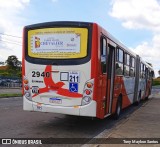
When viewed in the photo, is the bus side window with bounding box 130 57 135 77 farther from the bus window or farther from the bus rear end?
the bus rear end

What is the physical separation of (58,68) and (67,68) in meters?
0.31

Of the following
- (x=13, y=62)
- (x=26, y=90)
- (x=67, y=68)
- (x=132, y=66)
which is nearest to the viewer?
(x=67, y=68)

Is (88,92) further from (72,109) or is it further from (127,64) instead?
(127,64)

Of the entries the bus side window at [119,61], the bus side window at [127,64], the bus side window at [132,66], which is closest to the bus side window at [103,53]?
the bus side window at [119,61]

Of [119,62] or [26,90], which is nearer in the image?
[26,90]

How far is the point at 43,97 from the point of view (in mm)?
10289

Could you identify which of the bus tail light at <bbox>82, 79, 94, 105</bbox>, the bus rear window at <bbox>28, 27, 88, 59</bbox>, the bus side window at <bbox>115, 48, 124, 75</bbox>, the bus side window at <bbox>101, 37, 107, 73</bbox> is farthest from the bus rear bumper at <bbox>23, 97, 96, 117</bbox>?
the bus side window at <bbox>115, 48, 124, 75</bbox>

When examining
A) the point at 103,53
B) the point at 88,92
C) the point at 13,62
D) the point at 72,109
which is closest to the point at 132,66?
the point at 103,53

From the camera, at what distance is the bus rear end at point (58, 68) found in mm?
9773

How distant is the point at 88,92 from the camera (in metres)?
9.72

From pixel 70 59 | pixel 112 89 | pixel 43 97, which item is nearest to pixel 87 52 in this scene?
pixel 70 59

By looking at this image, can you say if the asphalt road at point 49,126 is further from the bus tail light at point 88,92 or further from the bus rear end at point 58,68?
the bus tail light at point 88,92

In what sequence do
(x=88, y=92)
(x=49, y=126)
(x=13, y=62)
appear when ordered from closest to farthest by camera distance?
(x=88, y=92), (x=49, y=126), (x=13, y=62)

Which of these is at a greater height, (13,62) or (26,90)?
(13,62)
